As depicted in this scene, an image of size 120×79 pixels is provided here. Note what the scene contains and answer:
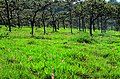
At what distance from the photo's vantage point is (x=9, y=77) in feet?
65.0

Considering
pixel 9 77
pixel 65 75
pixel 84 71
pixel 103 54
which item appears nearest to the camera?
pixel 9 77

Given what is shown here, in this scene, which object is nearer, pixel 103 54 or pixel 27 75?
pixel 27 75

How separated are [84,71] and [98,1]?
6289 centimetres

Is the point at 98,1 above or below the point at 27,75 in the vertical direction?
above

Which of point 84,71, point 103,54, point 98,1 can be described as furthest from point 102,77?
point 98,1

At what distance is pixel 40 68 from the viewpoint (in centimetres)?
2328

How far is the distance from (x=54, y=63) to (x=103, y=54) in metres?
Answer: 8.88

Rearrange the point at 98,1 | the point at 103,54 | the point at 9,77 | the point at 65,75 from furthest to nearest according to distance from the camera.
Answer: the point at 98,1, the point at 103,54, the point at 65,75, the point at 9,77

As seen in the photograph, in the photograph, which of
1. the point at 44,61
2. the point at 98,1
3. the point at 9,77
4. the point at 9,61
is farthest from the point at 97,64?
the point at 98,1

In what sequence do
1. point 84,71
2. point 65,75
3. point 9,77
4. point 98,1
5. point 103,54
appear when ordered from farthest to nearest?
point 98,1
point 103,54
point 84,71
point 65,75
point 9,77

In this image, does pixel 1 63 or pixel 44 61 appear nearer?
pixel 1 63

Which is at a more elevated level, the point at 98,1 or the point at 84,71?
the point at 98,1

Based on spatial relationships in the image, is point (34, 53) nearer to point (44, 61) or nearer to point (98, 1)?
point (44, 61)

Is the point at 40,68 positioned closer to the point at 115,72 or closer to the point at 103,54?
the point at 115,72
